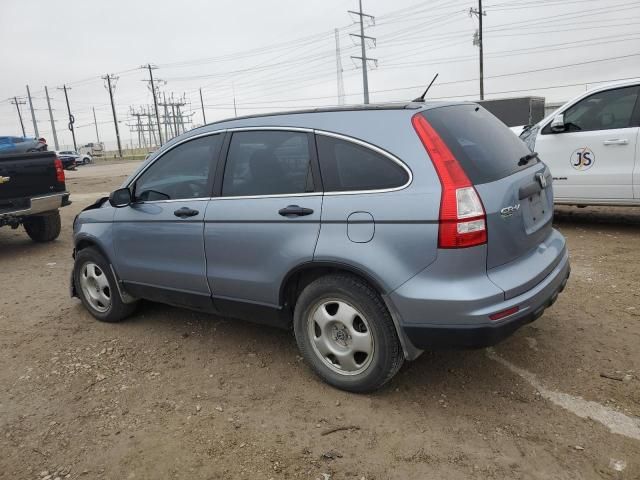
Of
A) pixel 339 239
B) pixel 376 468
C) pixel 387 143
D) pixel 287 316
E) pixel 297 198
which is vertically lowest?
pixel 376 468

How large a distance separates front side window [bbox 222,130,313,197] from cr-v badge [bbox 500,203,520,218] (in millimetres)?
1081

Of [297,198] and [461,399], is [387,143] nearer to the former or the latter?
[297,198]

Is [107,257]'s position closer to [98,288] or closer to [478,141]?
[98,288]

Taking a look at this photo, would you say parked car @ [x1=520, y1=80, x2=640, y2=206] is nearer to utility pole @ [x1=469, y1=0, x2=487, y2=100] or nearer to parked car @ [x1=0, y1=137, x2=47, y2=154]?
parked car @ [x1=0, y1=137, x2=47, y2=154]

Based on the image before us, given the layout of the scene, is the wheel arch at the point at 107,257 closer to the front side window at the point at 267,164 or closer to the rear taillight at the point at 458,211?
the front side window at the point at 267,164

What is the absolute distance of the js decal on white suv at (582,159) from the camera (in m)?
6.54

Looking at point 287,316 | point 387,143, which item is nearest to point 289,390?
point 287,316

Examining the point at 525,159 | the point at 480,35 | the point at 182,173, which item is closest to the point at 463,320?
the point at 525,159

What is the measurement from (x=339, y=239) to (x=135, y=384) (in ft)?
5.74

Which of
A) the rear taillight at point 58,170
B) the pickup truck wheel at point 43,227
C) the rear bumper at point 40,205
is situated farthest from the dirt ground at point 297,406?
the pickup truck wheel at point 43,227

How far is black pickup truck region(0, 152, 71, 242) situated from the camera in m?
7.06

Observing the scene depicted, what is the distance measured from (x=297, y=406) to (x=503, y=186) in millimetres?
1716

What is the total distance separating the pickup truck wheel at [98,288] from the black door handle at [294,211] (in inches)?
80.0

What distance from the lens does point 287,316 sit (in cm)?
331
